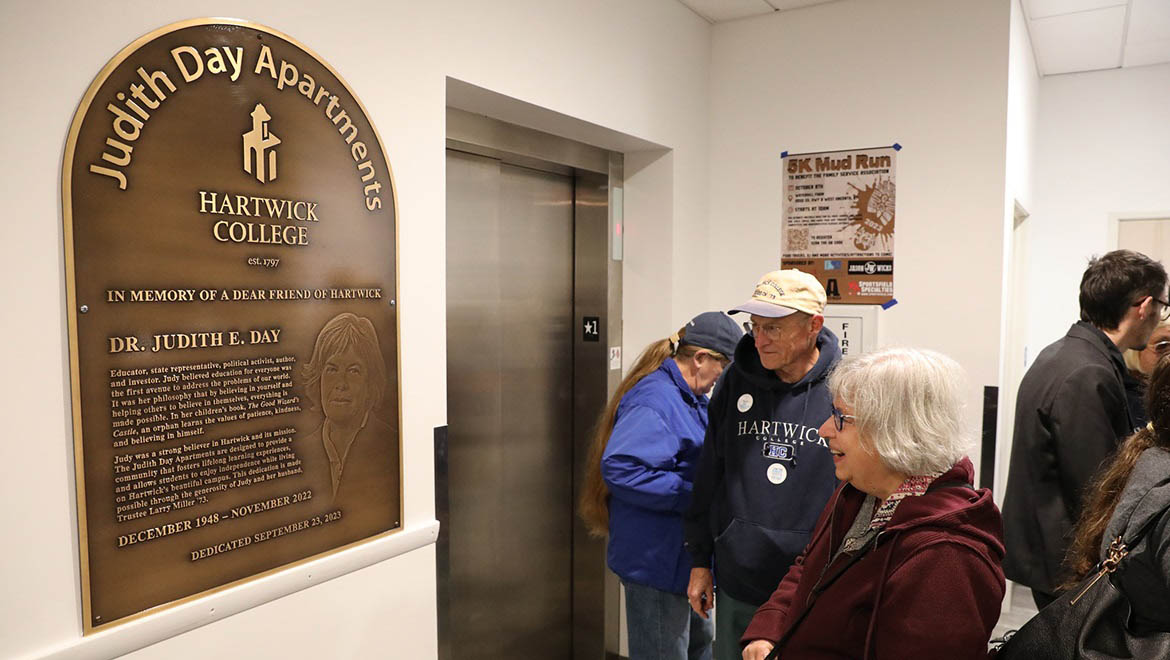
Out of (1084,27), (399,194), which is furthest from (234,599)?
(1084,27)

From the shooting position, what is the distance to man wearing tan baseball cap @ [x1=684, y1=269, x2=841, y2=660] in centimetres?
210

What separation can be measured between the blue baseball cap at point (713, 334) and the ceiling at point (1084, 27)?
5.51 ft

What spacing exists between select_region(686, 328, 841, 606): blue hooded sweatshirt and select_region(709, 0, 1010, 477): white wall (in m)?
1.41

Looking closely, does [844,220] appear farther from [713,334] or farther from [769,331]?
[769,331]

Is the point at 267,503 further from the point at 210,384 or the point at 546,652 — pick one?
the point at 546,652

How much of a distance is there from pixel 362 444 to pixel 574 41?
1.62 m

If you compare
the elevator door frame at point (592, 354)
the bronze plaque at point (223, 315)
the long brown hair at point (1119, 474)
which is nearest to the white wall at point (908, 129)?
the elevator door frame at point (592, 354)

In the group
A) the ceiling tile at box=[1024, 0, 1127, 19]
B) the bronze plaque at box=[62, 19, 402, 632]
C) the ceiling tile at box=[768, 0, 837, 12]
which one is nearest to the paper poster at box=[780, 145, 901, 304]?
the ceiling tile at box=[768, 0, 837, 12]

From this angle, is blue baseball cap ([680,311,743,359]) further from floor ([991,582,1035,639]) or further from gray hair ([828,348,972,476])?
floor ([991,582,1035,639])

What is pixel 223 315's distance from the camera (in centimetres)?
163

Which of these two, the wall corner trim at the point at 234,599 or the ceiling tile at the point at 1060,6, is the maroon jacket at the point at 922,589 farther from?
the ceiling tile at the point at 1060,6

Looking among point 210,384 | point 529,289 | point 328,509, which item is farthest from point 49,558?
point 529,289

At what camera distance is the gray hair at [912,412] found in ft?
4.94

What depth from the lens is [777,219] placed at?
3.71 metres
